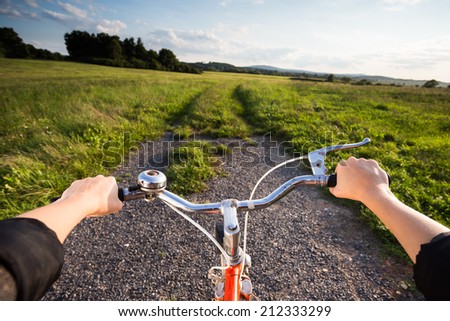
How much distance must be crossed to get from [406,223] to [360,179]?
312 millimetres

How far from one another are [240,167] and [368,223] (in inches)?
114

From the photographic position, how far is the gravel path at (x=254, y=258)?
2816mm

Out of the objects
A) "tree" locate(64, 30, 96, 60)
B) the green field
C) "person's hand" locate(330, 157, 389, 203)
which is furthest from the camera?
"tree" locate(64, 30, 96, 60)

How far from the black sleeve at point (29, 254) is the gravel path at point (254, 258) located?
221 centimetres

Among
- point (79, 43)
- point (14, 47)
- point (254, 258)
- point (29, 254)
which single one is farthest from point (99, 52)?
point (29, 254)

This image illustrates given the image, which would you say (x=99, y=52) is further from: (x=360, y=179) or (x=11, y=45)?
(x=360, y=179)

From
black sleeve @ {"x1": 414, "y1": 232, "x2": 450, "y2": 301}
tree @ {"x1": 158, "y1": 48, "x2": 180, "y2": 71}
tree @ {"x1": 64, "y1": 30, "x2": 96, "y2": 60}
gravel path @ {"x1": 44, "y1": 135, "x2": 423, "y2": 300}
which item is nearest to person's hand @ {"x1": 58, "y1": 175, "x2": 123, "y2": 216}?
black sleeve @ {"x1": 414, "y1": 232, "x2": 450, "y2": 301}

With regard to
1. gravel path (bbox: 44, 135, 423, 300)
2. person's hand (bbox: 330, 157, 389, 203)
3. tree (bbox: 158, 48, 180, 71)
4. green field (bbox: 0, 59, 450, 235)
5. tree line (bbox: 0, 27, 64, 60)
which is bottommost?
gravel path (bbox: 44, 135, 423, 300)

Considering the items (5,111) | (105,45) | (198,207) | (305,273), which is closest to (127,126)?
(5,111)

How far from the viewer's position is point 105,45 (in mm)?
55219

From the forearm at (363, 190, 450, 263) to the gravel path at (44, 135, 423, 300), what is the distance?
208cm

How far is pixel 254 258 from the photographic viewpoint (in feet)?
10.7

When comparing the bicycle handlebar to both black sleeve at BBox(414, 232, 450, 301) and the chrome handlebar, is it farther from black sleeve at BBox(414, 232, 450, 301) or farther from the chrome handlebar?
black sleeve at BBox(414, 232, 450, 301)

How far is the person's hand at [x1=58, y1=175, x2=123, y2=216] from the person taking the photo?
3.66 feet
